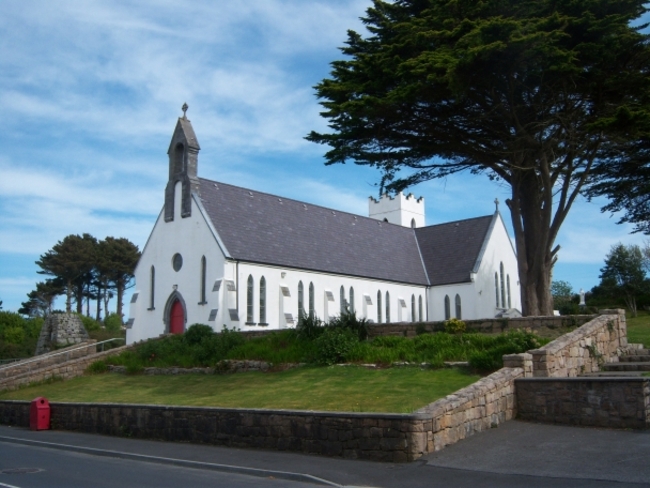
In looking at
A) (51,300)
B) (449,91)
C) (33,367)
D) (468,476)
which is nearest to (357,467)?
(468,476)

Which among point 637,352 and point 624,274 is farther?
point 624,274

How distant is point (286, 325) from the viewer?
123 ft

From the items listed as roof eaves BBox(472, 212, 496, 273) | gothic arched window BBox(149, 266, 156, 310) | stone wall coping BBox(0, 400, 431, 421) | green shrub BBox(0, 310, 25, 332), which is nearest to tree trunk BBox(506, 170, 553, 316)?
stone wall coping BBox(0, 400, 431, 421)

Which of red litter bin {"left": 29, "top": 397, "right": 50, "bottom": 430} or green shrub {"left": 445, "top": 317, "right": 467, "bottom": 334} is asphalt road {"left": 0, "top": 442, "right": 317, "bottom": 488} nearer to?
red litter bin {"left": 29, "top": 397, "right": 50, "bottom": 430}

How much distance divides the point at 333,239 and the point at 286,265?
6.81m

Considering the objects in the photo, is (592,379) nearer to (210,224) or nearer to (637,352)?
(637,352)

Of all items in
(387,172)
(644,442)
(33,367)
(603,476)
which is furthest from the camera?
(33,367)

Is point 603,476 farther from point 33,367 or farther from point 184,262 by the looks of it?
point 184,262

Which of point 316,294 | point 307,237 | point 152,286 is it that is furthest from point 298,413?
point 307,237

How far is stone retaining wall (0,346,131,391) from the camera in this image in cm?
2817

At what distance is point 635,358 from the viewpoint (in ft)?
63.1

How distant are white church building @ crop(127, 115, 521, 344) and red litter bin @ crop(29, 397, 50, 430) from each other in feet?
46.5

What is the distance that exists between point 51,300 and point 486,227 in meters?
55.2

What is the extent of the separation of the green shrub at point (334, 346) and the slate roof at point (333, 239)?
563 inches
